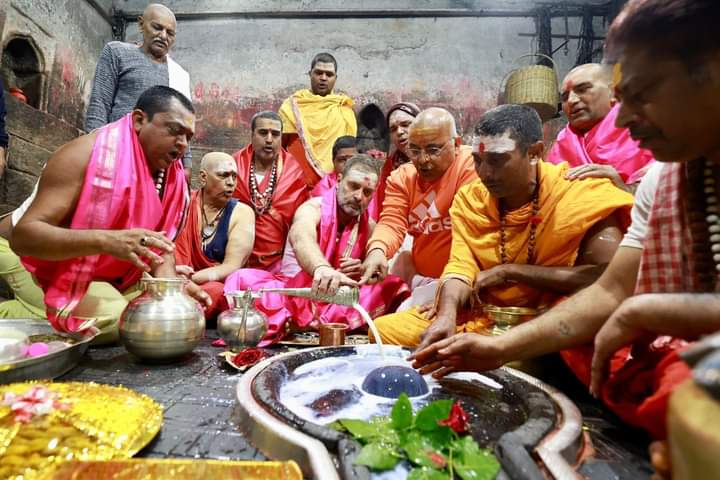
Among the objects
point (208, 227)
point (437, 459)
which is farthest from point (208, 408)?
point (208, 227)

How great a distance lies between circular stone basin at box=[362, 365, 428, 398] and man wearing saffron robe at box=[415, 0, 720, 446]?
8cm

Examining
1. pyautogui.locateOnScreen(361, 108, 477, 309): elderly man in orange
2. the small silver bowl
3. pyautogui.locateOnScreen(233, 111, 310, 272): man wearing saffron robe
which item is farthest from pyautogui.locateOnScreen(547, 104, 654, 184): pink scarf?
pyautogui.locateOnScreen(233, 111, 310, 272): man wearing saffron robe

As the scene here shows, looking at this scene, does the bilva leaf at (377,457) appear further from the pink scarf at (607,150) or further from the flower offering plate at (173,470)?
the pink scarf at (607,150)

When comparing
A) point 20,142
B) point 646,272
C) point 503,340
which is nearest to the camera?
point 646,272

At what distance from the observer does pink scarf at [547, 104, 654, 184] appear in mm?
3000

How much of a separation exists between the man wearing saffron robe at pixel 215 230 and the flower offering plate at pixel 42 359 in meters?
1.23

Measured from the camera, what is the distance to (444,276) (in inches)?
97.4

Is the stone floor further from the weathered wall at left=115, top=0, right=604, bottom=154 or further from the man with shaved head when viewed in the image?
the weathered wall at left=115, top=0, right=604, bottom=154

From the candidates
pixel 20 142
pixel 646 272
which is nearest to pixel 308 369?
pixel 646 272

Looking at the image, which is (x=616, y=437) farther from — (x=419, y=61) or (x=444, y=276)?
(x=419, y=61)

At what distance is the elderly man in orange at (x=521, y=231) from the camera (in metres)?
2.25

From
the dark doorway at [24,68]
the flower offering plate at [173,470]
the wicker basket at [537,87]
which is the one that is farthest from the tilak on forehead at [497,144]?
the dark doorway at [24,68]

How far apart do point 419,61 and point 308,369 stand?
860cm

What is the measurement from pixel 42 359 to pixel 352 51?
8883mm
